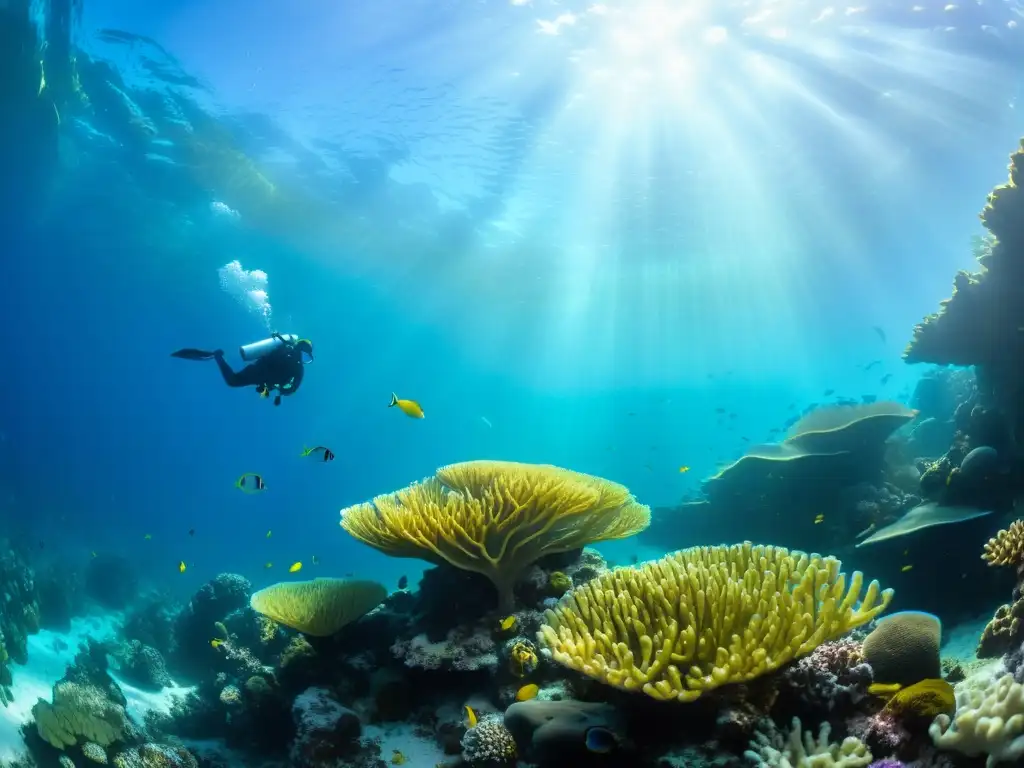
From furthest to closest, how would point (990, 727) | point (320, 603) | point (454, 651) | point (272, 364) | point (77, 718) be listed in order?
1. point (77, 718)
2. point (272, 364)
3. point (320, 603)
4. point (454, 651)
5. point (990, 727)

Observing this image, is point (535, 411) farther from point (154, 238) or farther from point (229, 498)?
point (154, 238)

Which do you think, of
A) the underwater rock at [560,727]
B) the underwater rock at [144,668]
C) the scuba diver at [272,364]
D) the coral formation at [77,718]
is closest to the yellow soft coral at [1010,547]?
the underwater rock at [560,727]

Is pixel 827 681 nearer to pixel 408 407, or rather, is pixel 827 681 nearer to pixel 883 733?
pixel 883 733

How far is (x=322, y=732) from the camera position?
4.38 meters

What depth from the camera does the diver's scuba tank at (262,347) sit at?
631 centimetres

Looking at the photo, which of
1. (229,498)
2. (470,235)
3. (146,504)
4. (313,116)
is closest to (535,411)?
(229,498)

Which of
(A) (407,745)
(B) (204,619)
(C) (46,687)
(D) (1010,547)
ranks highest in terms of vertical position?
(B) (204,619)

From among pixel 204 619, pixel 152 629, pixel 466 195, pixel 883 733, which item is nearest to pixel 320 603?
pixel 883 733

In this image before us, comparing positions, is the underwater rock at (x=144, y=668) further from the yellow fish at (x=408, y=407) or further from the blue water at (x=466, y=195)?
the yellow fish at (x=408, y=407)

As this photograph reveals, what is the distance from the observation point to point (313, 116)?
70.4ft

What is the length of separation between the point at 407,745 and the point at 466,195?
998 inches

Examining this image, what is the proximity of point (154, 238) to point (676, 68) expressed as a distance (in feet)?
96.1

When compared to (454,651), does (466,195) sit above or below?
above

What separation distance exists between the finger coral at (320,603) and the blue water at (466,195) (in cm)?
1119
